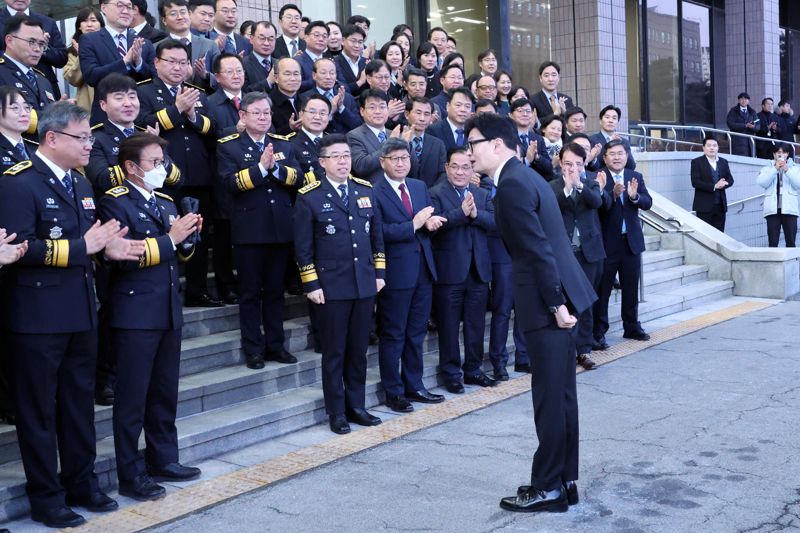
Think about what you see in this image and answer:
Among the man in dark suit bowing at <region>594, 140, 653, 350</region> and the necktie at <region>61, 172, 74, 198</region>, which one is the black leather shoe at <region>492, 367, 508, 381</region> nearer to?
the man in dark suit bowing at <region>594, 140, 653, 350</region>

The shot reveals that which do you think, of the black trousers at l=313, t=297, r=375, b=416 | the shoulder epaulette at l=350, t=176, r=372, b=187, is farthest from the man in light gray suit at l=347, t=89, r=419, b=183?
the black trousers at l=313, t=297, r=375, b=416

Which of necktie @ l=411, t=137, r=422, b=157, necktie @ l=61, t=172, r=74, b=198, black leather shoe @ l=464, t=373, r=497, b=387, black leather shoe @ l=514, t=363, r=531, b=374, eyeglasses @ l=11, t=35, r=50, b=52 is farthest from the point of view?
black leather shoe @ l=514, t=363, r=531, b=374

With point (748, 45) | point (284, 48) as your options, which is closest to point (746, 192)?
point (748, 45)

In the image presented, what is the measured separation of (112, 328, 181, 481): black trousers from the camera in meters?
5.18

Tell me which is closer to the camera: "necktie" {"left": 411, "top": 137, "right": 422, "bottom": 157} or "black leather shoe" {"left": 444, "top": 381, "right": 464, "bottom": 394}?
"black leather shoe" {"left": 444, "top": 381, "right": 464, "bottom": 394}

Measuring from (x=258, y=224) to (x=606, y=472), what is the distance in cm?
307

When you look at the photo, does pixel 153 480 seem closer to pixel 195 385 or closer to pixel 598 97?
pixel 195 385

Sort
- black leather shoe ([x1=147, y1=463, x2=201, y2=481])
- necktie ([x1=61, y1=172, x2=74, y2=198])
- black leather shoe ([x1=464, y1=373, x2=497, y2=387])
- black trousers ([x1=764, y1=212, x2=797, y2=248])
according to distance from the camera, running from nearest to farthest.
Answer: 1. necktie ([x1=61, y1=172, x2=74, y2=198])
2. black leather shoe ([x1=147, y1=463, x2=201, y2=481])
3. black leather shoe ([x1=464, y1=373, x2=497, y2=387])
4. black trousers ([x1=764, y1=212, x2=797, y2=248])

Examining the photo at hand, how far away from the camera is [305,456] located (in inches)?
231

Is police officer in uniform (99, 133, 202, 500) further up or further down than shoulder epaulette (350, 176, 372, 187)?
further down

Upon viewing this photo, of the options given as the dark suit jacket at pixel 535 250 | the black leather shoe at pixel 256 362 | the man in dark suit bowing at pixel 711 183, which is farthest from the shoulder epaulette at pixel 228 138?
the man in dark suit bowing at pixel 711 183

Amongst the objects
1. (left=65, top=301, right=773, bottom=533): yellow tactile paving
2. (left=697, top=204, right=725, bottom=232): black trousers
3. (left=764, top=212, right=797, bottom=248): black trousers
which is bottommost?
(left=65, top=301, right=773, bottom=533): yellow tactile paving

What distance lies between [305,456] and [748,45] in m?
20.7

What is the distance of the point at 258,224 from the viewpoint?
687 cm
